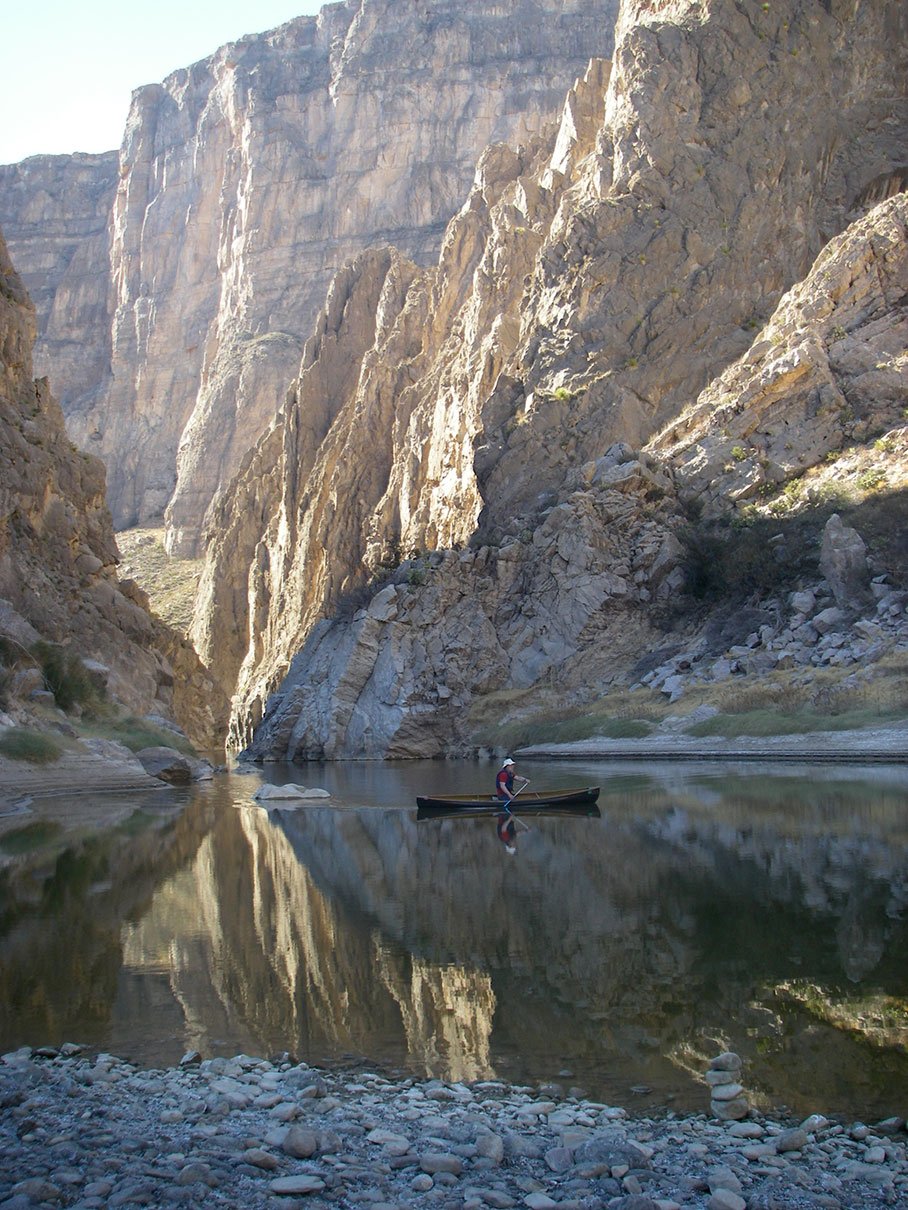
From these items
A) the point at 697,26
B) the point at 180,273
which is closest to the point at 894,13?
the point at 697,26

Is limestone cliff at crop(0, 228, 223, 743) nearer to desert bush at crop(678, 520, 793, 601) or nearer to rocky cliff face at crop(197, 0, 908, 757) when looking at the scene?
rocky cliff face at crop(197, 0, 908, 757)

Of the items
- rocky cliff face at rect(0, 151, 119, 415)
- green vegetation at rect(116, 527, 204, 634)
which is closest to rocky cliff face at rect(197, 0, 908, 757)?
green vegetation at rect(116, 527, 204, 634)

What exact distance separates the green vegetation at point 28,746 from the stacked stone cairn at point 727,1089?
31.6 m

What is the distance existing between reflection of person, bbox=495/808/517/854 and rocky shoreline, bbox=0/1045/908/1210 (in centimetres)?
1357

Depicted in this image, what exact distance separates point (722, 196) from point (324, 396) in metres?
52.3

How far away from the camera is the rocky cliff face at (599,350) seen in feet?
208

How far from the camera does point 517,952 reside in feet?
39.9

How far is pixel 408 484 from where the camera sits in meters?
93.1

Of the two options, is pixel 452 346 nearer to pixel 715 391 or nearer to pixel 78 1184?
pixel 715 391

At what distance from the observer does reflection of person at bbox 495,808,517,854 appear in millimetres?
22253

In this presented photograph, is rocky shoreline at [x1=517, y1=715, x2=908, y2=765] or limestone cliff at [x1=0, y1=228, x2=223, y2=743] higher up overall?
limestone cliff at [x1=0, y1=228, x2=223, y2=743]

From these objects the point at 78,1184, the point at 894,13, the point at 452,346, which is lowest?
the point at 78,1184

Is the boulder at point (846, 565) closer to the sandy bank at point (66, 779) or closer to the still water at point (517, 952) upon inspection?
the still water at point (517, 952)

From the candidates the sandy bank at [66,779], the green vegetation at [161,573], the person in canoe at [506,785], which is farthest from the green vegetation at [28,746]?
the green vegetation at [161,573]
